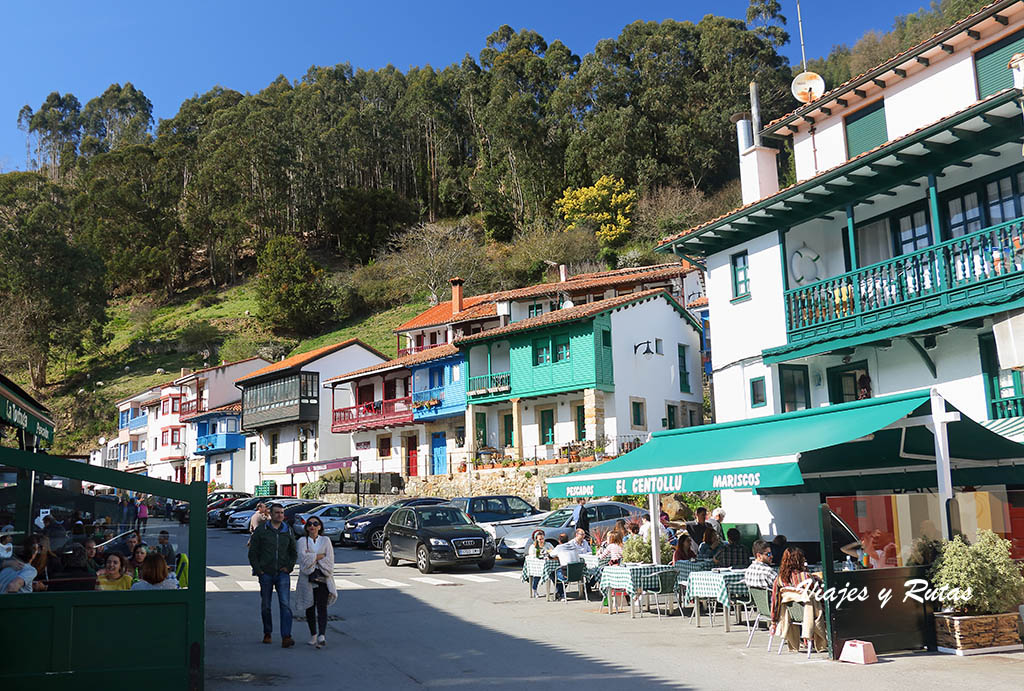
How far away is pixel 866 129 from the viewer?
2044cm

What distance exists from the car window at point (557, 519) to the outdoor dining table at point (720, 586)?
30.6 feet

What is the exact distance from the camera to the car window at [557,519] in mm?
22409

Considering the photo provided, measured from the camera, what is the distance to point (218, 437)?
62.9 meters

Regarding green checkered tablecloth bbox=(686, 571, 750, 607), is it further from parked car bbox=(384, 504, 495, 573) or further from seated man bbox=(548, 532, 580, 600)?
parked car bbox=(384, 504, 495, 573)

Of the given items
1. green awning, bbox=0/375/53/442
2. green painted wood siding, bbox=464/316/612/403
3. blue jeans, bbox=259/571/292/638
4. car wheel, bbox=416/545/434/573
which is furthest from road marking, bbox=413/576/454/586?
green painted wood siding, bbox=464/316/612/403

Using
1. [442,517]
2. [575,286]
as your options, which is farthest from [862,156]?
[575,286]

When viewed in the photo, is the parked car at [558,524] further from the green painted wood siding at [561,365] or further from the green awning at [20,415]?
the green painted wood siding at [561,365]

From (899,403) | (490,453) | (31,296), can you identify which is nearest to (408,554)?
(899,403)

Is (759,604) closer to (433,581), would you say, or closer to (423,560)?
(433,581)

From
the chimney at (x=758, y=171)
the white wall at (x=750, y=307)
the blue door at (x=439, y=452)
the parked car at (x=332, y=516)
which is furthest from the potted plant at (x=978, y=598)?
the blue door at (x=439, y=452)

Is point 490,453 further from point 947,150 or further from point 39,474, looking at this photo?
point 39,474

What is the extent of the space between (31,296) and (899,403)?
7648 cm

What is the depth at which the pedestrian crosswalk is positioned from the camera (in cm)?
1895

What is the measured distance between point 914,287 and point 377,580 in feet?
43.1
